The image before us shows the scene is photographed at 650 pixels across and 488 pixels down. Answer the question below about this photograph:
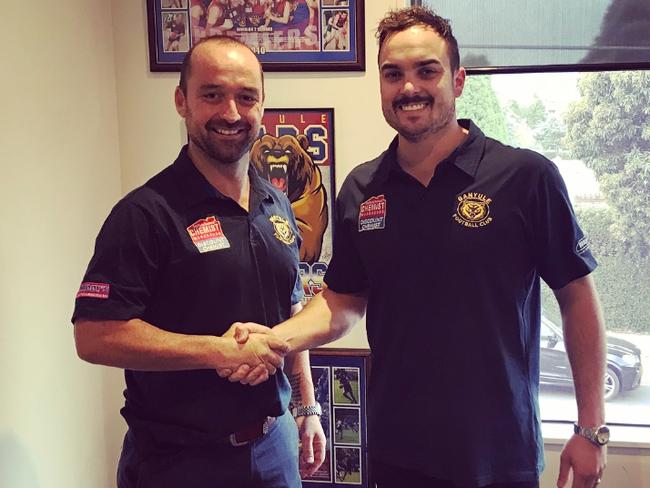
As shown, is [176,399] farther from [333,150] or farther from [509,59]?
[509,59]

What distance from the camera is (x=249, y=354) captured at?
1454mm

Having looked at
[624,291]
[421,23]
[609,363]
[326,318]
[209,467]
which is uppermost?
[421,23]

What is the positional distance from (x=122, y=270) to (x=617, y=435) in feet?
6.45

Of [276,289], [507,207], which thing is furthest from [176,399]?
[507,207]

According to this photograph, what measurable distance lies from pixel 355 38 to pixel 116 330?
1409 mm

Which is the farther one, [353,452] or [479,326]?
[353,452]

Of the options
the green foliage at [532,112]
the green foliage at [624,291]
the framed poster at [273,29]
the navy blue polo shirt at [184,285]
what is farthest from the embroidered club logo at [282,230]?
the green foliage at [624,291]

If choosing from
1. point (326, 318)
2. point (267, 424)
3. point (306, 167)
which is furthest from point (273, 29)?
point (267, 424)

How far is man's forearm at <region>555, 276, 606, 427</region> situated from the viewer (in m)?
1.44

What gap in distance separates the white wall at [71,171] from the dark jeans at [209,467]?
44 centimetres

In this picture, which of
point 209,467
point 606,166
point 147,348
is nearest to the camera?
point 147,348

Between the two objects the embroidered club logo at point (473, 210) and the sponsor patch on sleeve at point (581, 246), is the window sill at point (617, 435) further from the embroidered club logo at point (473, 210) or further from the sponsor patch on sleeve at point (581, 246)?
the embroidered club logo at point (473, 210)

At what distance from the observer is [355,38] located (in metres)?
2.29

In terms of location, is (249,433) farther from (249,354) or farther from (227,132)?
(227,132)
